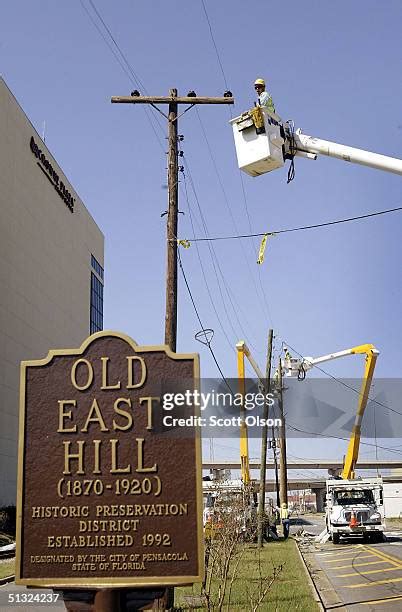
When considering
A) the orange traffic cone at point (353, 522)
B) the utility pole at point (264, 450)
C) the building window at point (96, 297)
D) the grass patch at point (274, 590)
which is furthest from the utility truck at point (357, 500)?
the building window at point (96, 297)

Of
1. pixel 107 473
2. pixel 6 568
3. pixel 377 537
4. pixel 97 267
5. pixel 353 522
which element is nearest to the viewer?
pixel 107 473

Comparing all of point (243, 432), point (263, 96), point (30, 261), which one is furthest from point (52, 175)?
point (263, 96)

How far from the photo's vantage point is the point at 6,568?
931 inches

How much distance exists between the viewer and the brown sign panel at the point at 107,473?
6.39 meters

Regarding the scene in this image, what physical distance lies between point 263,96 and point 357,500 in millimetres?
25753

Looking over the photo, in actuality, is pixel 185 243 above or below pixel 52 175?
below

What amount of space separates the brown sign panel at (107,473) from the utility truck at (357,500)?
27.2 meters

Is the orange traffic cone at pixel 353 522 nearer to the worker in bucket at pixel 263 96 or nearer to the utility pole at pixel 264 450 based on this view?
the utility pole at pixel 264 450

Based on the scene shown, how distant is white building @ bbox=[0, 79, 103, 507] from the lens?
42.3m

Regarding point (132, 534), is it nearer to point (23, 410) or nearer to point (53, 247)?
point (23, 410)

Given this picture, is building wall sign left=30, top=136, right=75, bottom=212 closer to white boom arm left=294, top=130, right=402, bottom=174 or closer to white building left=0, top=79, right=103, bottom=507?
white building left=0, top=79, right=103, bottom=507

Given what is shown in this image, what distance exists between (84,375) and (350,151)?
6155 mm

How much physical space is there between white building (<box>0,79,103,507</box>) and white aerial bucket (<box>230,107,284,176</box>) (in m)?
33.2

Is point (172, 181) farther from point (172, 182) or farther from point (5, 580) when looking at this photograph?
point (5, 580)
